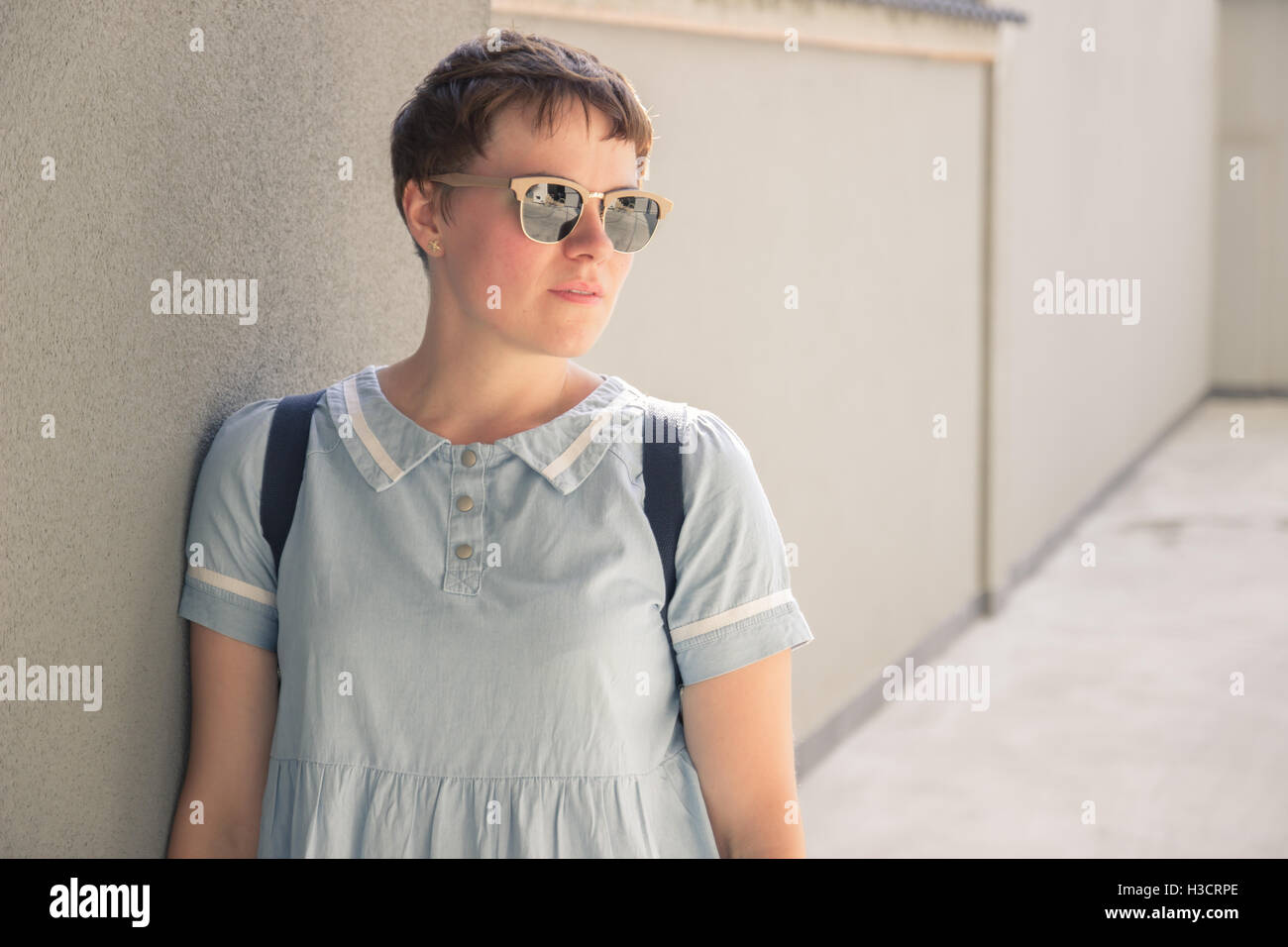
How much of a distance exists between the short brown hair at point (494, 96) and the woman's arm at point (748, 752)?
61 centimetres

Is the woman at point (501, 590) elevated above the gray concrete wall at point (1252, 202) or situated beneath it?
situated beneath

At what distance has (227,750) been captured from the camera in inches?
62.9

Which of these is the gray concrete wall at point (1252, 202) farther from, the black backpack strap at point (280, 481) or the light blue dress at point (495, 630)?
the black backpack strap at point (280, 481)

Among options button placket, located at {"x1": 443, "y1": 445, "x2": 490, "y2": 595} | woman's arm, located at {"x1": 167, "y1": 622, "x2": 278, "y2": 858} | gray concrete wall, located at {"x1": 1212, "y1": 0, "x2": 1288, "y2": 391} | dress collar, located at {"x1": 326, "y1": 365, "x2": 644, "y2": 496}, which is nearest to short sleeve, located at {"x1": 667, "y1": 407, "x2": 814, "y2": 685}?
dress collar, located at {"x1": 326, "y1": 365, "x2": 644, "y2": 496}

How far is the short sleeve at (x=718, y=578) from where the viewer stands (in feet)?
4.92

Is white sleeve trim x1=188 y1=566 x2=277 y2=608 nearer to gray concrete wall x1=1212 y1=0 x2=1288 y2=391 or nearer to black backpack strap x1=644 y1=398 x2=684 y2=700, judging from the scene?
black backpack strap x1=644 y1=398 x2=684 y2=700

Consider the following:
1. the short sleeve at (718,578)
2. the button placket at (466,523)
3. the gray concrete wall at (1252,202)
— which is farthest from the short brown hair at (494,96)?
the gray concrete wall at (1252,202)

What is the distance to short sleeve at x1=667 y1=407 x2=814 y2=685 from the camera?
1500 mm

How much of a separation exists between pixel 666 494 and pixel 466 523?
8.5 inches

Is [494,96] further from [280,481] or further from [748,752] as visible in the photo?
[748,752]

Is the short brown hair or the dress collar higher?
the short brown hair

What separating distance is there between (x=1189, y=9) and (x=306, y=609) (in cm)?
→ 1247

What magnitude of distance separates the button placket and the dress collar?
21 millimetres

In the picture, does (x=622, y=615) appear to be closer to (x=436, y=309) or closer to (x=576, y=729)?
(x=576, y=729)
